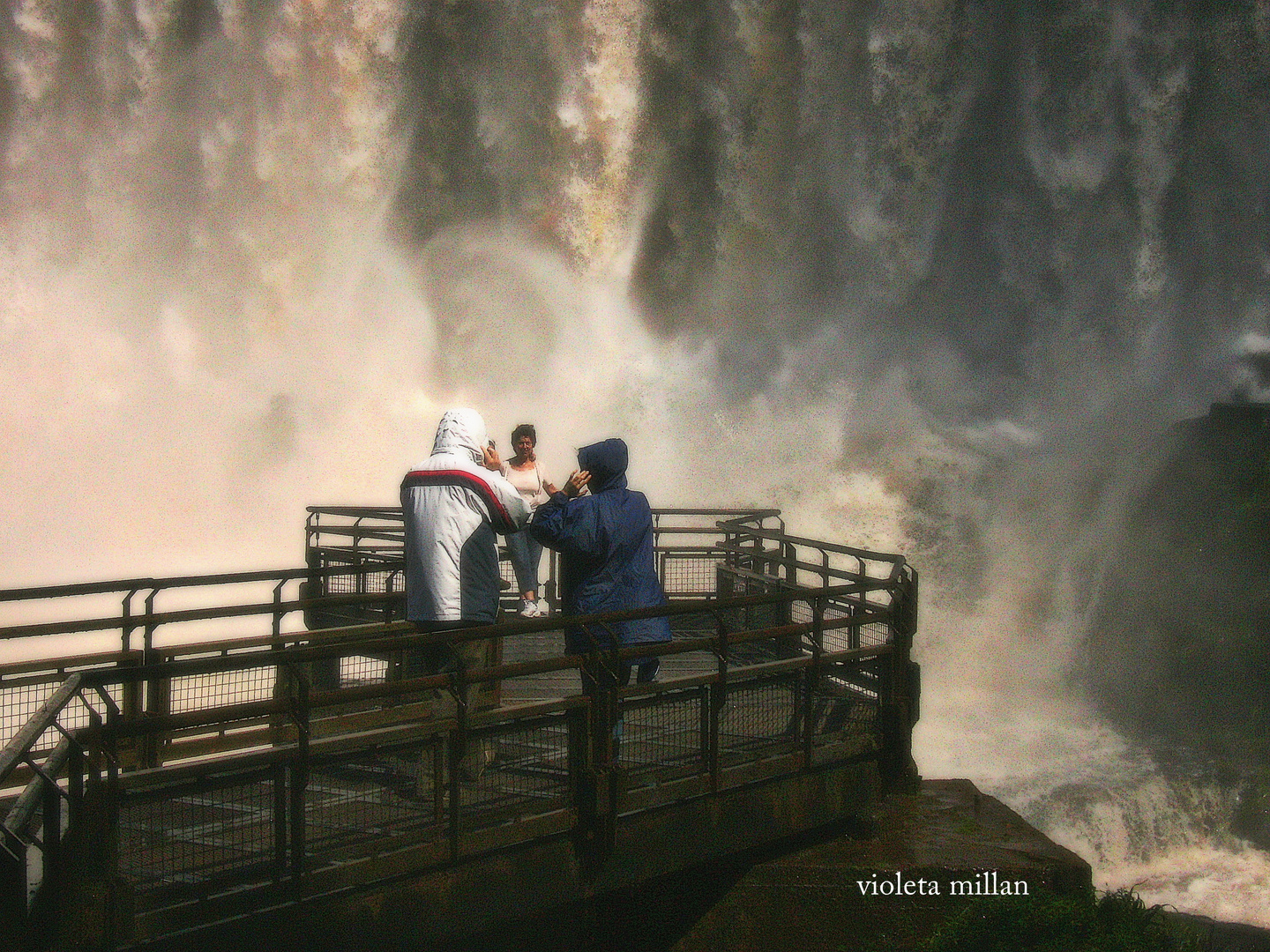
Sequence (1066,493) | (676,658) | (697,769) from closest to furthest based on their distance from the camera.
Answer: (697,769)
(676,658)
(1066,493)

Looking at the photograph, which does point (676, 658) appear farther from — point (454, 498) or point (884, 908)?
point (454, 498)

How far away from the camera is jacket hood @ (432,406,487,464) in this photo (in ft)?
15.7

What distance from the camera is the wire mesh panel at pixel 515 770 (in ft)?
14.0

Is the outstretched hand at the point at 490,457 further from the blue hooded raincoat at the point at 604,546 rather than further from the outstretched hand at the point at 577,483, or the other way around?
the blue hooded raincoat at the point at 604,546

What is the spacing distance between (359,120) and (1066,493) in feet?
76.6

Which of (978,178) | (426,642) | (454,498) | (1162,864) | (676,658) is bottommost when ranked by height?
(1162,864)

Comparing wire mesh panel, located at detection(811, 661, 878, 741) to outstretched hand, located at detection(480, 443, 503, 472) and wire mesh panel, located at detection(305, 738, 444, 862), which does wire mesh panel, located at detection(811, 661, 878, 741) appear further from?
wire mesh panel, located at detection(305, 738, 444, 862)

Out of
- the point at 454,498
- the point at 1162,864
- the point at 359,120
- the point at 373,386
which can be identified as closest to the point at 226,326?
the point at 373,386

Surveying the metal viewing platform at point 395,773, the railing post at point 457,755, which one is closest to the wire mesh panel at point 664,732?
the metal viewing platform at point 395,773

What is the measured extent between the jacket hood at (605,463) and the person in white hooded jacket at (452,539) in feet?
1.38

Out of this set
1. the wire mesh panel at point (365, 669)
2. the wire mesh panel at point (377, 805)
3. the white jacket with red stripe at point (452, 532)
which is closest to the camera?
the wire mesh panel at point (377, 805)

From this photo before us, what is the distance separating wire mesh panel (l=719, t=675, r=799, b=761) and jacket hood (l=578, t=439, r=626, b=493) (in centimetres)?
121

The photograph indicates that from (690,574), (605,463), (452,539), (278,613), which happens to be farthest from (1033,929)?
(690,574)

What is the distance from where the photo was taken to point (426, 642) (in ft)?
13.1
